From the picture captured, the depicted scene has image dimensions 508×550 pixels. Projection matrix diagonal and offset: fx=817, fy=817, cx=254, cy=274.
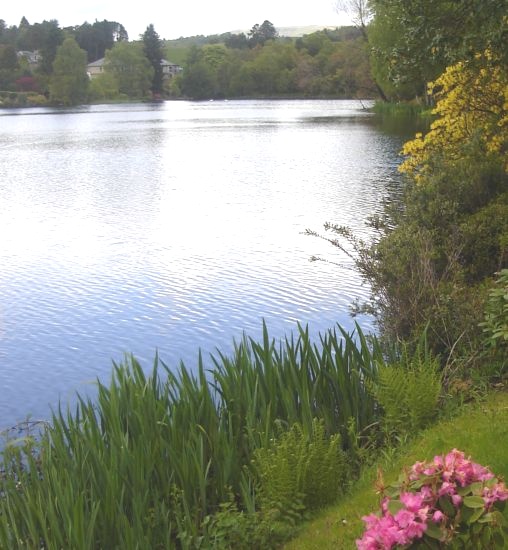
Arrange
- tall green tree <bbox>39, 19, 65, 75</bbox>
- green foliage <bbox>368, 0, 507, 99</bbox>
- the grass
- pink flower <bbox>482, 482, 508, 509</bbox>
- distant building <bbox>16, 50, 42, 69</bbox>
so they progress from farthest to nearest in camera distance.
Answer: distant building <bbox>16, 50, 42, 69</bbox> < tall green tree <bbox>39, 19, 65, 75</bbox> < green foliage <bbox>368, 0, 507, 99</bbox> < the grass < pink flower <bbox>482, 482, 508, 509</bbox>

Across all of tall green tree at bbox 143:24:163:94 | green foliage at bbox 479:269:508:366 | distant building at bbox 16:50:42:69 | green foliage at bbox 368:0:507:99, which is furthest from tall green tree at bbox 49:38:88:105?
green foliage at bbox 479:269:508:366

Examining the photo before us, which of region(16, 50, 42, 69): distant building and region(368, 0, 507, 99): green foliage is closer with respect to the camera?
region(368, 0, 507, 99): green foliage

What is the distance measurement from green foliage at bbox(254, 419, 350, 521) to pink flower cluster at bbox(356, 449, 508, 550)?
226 cm

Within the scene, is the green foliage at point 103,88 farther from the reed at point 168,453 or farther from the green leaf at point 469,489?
the green leaf at point 469,489

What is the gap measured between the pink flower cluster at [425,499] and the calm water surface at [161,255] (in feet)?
23.3

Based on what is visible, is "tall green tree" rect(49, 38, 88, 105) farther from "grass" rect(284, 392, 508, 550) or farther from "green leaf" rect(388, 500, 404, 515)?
"green leaf" rect(388, 500, 404, 515)

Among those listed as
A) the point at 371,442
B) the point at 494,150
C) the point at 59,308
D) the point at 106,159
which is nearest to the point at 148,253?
the point at 59,308

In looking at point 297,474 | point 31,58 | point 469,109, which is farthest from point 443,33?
point 31,58

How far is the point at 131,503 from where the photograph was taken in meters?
5.84

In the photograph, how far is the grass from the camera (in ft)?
18.3

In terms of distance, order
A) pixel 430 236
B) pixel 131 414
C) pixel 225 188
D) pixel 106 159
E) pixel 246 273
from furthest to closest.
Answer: pixel 106 159 → pixel 225 188 → pixel 246 273 → pixel 430 236 → pixel 131 414

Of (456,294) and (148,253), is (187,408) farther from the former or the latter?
(148,253)

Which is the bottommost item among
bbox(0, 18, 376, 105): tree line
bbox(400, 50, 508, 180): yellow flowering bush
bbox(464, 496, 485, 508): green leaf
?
bbox(464, 496, 485, 508): green leaf

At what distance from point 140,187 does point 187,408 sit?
2647cm
